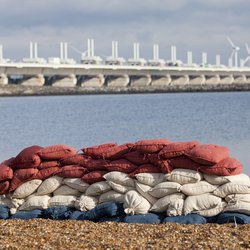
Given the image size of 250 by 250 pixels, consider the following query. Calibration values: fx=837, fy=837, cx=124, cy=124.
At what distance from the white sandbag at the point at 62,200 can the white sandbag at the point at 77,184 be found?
0.11 meters

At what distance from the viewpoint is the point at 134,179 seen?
25.9 ft

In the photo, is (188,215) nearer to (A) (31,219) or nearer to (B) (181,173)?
(B) (181,173)

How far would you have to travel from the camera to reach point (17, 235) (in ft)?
22.5

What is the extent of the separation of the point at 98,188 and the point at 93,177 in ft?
0.45

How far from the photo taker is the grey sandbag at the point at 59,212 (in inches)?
318

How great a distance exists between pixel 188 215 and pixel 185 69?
83.8 meters

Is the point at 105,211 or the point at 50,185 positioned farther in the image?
the point at 50,185

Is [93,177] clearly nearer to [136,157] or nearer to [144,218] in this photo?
[136,157]

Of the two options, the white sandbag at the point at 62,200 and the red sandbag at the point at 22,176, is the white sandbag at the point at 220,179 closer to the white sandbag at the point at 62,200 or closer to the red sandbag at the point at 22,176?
the white sandbag at the point at 62,200

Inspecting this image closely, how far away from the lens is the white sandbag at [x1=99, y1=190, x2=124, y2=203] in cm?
793

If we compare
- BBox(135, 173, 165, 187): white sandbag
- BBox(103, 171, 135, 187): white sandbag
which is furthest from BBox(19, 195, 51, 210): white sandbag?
BBox(135, 173, 165, 187): white sandbag

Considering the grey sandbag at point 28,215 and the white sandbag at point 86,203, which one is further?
the grey sandbag at point 28,215

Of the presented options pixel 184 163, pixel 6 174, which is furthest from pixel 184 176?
pixel 6 174

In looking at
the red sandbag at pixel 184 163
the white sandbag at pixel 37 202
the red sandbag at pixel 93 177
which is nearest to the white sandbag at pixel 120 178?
the red sandbag at pixel 93 177
